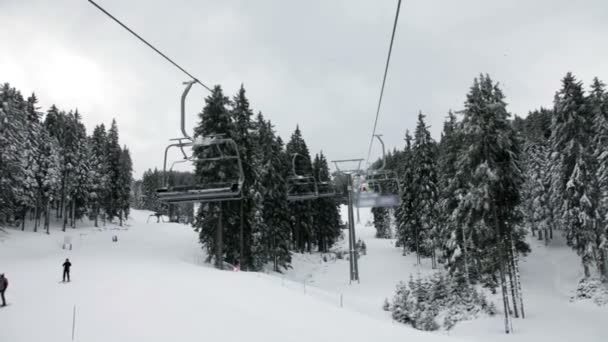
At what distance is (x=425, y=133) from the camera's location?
49.0 meters

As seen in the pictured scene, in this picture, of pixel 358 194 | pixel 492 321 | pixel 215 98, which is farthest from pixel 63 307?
pixel 492 321

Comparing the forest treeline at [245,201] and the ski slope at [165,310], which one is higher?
the forest treeline at [245,201]

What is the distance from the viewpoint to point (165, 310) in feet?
53.4

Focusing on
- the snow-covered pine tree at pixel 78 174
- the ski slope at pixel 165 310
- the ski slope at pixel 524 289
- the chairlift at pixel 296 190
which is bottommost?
the ski slope at pixel 524 289

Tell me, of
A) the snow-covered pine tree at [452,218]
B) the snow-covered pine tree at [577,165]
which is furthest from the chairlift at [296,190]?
the snow-covered pine tree at [577,165]

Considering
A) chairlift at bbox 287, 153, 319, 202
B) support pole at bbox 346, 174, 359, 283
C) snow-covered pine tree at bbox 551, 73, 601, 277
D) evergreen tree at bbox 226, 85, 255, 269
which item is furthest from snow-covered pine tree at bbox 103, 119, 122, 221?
snow-covered pine tree at bbox 551, 73, 601, 277

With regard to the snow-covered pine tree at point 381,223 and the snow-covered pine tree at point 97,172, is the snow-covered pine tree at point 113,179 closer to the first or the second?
the snow-covered pine tree at point 97,172

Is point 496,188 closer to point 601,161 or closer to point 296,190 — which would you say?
point 601,161

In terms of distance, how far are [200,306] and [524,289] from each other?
3102 cm

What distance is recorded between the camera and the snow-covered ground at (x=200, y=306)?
14289 millimetres

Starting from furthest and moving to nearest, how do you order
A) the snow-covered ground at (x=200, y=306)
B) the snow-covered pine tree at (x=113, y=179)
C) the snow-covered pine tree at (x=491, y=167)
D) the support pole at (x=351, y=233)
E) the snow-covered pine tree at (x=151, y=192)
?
1. the snow-covered pine tree at (x=151, y=192)
2. the snow-covered pine tree at (x=113, y=179)
3. the support pole at (x=351, y=233)
4. the snow-covered pine tree at (x=491, y=167)
5. the snow-covered ground at (x=200, y=306)

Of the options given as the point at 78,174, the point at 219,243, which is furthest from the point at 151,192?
the point at 219,243

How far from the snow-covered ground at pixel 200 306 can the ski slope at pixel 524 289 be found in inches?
4.5

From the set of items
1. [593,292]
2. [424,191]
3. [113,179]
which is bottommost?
[593,292]
